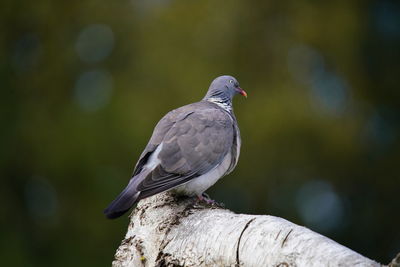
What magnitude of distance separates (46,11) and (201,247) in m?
7.16

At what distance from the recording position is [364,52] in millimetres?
10188

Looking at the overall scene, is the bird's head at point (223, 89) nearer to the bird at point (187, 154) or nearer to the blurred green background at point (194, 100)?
the bird at point (187, 154)

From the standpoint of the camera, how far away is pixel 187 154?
5.06 meters

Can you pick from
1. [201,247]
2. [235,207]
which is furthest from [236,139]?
[235,207]

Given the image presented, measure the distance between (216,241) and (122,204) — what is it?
Answer: 2.41 feet

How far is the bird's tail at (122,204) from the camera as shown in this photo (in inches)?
168

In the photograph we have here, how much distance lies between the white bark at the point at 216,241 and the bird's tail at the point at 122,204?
252 mm

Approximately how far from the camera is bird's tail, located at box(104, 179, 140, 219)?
428cm

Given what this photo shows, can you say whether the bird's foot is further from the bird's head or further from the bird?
the bird's head

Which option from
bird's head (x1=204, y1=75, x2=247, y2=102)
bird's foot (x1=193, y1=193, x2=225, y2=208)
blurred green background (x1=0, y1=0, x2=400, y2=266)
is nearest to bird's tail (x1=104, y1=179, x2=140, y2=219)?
bird's foot (x1=193, y1=193, x2=225, y2=208)

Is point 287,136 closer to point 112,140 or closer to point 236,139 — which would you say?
point 112,140

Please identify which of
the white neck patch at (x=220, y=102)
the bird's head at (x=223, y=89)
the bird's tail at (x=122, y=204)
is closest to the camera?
the bird's tail at (x=122, y=204)

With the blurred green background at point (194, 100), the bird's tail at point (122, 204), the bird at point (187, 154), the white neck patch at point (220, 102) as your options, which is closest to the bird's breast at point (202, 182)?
the bird at point (187, 154)

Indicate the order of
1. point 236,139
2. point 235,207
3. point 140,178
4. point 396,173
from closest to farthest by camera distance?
point 140,178, point 236,139, point 235,207, point 396,173
